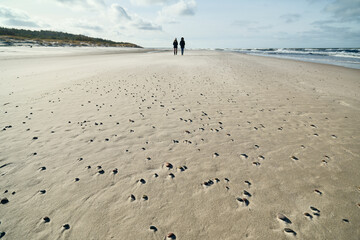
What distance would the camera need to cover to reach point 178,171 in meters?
4.53

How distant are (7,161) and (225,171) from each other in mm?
5685

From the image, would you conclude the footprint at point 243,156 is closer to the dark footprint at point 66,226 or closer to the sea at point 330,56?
the dark footprint at point 66,226

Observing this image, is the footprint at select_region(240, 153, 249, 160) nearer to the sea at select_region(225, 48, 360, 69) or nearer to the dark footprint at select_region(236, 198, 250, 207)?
the dark footprint at select_region(236, 198, 250, 207)

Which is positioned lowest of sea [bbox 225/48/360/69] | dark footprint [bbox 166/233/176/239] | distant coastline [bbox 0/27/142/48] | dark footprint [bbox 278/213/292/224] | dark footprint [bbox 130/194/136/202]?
dark footprint [bbox 166/233/176/239]

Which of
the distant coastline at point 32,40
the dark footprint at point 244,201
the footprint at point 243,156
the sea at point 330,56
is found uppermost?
the distant coastline at point 32,40

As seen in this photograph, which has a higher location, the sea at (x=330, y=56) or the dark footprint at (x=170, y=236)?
the sea at (x=330, y=56)

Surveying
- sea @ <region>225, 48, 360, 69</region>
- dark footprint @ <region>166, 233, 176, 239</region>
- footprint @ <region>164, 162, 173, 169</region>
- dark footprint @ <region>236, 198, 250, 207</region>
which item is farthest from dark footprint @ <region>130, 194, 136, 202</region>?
sea @ <region>225, 48, 360, 69</region>

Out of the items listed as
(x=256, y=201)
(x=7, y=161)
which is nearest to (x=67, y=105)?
(x=7, y=161)

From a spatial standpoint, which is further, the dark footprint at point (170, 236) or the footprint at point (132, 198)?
the footprint at point (132, 198)

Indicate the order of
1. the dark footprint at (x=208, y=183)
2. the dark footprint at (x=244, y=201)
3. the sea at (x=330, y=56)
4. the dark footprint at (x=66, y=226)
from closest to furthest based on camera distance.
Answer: the dark footprint at (x=66, y=226), the dark footprint at (x=244, y=201), the dark footprint at (x=208, y=183), the sea at (x=330, y=56)

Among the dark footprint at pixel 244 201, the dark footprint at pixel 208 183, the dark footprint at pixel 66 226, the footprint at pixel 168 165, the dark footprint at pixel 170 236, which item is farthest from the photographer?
the footprint at pixel 168 165

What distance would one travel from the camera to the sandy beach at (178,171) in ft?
10.4

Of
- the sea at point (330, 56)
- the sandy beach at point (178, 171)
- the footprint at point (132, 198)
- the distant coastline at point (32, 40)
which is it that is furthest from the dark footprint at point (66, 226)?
the distant coastline at point (32, 40)

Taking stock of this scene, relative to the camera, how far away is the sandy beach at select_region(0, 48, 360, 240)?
3176 millimetres
